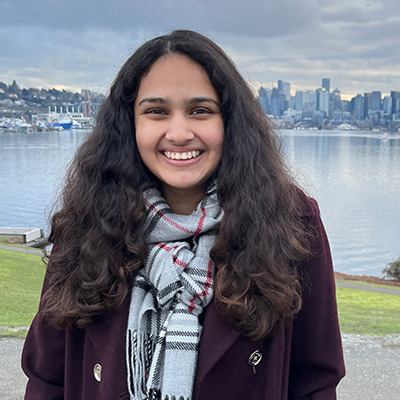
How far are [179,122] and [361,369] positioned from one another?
4188mm

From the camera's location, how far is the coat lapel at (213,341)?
1.52 metres

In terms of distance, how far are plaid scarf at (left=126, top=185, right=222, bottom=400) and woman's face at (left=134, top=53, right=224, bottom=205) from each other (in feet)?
0.42

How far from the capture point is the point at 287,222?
163 cm

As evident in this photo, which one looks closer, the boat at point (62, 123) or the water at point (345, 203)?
the water at point (345, 203)

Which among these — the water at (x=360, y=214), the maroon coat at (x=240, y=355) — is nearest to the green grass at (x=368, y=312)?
the maroon coat at (x=240, y=355)

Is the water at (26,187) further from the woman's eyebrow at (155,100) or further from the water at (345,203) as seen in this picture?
the woman's eyebrow at (155,100)

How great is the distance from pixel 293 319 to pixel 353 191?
133ft

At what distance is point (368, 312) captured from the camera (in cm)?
952

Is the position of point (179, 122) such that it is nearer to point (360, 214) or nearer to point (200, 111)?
point (200, 111)

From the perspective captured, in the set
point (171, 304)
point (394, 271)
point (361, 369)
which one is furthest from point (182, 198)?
point (394, 271)

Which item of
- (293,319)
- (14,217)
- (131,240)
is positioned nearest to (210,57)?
(131,240)

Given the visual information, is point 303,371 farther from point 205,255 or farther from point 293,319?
point 205,255

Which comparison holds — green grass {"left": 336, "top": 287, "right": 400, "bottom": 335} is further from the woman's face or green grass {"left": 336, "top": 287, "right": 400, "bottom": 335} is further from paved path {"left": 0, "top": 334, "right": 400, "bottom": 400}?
the woman's face

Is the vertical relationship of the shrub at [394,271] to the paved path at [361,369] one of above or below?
below
